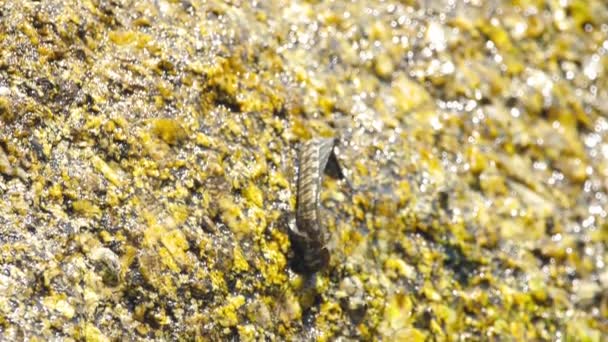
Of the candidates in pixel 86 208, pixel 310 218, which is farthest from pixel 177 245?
pixel 310 218

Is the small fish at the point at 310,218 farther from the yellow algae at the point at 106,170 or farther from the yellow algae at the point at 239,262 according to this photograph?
the yellow algae at the point at 106,170

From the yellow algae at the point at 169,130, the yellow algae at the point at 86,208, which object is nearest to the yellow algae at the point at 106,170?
the yellow algae at the point at 86,208

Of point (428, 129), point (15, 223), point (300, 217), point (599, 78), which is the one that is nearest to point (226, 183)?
point (300, 217)

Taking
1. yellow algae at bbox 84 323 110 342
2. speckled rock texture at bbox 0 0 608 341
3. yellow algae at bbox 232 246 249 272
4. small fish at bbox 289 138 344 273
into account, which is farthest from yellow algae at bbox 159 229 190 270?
small fish at bbox 289 138 344 273

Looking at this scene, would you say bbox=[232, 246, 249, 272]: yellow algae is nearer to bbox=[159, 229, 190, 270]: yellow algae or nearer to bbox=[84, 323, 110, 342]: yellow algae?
bbox=[159, 229, 190, 270]: yellow algae

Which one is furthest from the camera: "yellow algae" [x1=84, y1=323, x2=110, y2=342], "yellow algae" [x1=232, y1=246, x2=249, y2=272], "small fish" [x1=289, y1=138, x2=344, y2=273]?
"small fish" [x1=289, y1=138, x2=344, y2=273]

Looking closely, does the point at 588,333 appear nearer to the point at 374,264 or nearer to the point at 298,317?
the point at 374,264
